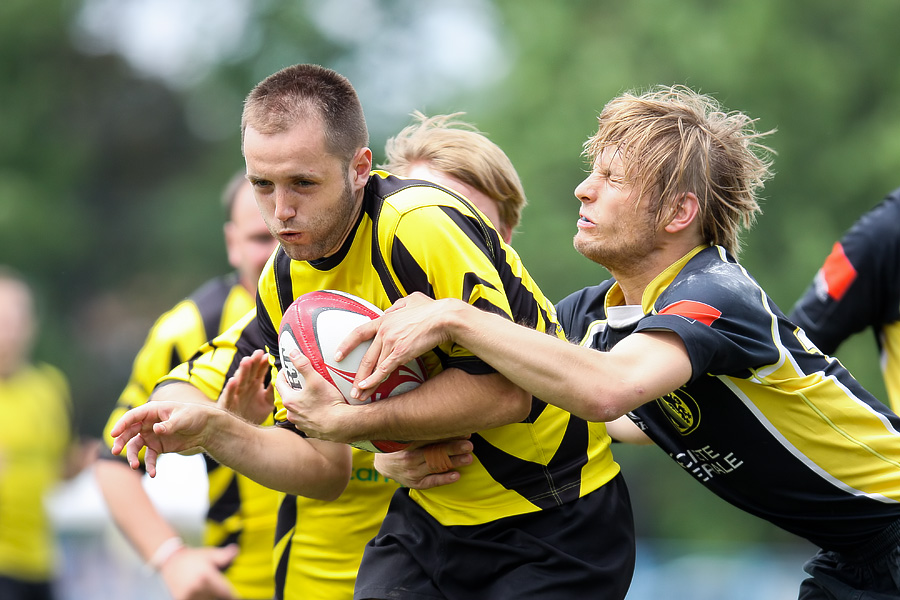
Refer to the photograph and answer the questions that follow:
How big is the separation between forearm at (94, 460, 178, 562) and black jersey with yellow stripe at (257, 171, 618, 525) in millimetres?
1619

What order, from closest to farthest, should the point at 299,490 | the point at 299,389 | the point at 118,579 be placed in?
the point at 299,389 → the point at 299,490 → the point at 118,579

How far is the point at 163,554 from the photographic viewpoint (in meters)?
5.09

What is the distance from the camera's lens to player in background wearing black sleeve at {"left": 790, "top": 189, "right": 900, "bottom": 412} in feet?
17.3

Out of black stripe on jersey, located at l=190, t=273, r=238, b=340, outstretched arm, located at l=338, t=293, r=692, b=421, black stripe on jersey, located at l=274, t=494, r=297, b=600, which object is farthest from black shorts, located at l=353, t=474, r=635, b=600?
black stripe on jersey, located at l=190, t=273, r=238, b=340

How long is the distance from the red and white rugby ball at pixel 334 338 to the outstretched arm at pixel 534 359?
0.43 ft

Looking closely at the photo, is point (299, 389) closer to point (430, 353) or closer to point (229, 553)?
point (430, 353)

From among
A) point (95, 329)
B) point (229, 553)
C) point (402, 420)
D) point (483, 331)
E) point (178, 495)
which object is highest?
point (483, 331)

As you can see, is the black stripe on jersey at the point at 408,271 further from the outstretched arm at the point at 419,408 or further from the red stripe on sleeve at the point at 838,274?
the red stripe on sleeve at the point at 838,274

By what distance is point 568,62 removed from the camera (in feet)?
56.8

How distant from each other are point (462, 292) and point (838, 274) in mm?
2920

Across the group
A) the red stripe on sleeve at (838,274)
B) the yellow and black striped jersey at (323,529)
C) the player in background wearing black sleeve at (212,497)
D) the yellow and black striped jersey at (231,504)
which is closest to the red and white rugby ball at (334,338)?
the yellow and black striped jersey at (323,529)

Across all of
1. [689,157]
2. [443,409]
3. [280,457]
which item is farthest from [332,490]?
[689,157]

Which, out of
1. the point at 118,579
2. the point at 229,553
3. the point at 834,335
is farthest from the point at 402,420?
the point at 118,579

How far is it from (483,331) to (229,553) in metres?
2.53
